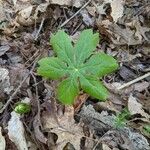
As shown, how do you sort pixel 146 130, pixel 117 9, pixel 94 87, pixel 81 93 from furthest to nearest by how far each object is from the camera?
pixel 117 9 < pixel 81 93 < pixel 146 130 < pixel 94 87

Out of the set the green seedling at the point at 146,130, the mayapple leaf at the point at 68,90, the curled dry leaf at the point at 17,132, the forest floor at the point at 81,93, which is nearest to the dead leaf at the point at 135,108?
the forest floor at the point at 81,93

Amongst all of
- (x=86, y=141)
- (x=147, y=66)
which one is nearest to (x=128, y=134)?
(x=86, y=141)

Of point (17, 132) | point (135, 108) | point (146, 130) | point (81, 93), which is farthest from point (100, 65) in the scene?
point (17, 132)

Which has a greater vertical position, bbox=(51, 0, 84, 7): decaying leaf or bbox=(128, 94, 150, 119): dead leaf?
bbox=(51, 0, 84, 7): decaying leaf

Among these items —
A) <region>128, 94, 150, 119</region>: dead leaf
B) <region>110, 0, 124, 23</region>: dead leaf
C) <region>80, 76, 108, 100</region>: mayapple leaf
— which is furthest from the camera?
<region>110, 0, 124, 23</region>: dead leaf

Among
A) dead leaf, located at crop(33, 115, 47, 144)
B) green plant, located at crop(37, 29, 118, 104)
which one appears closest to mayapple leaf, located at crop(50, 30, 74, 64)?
green plant, located at crop(37, 29, 118, 104)

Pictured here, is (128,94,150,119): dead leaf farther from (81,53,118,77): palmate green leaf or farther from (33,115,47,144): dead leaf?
(33,115,47,144): dead leaf

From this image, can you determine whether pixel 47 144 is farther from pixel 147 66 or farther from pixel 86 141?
pixel 147 66

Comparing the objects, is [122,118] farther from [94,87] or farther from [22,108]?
[22,108]
